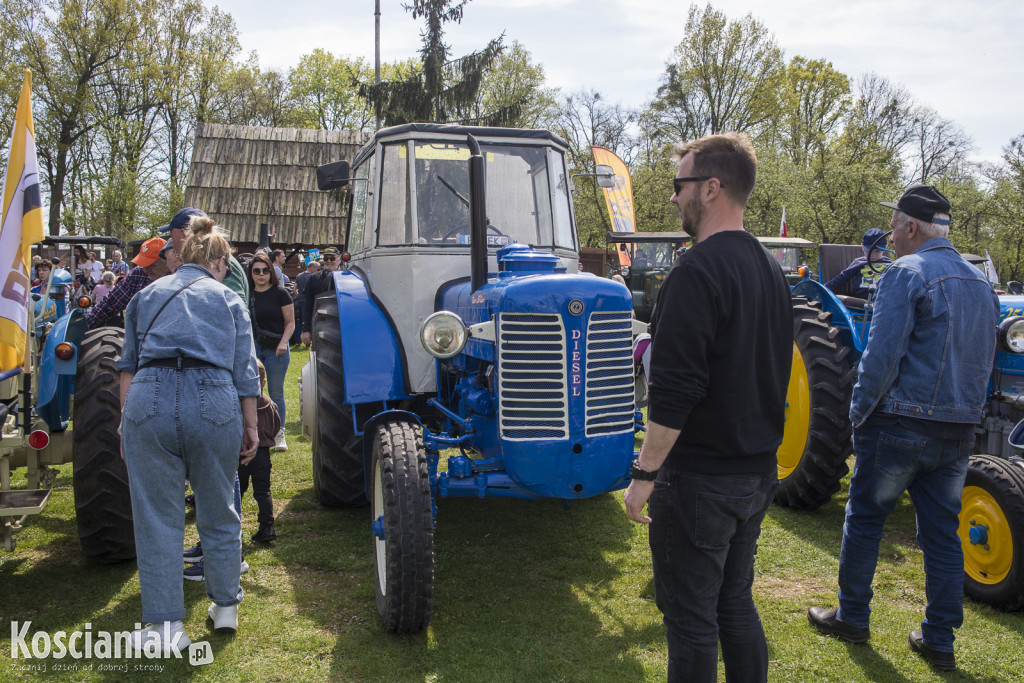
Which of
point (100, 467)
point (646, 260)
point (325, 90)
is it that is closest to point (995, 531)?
point (100, 467)

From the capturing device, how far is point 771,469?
218 centimetres

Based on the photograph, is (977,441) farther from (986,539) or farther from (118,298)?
(118,298)

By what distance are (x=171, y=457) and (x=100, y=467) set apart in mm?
1005

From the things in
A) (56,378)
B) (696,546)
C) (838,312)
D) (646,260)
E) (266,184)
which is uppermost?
(266,184)

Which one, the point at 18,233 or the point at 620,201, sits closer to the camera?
the point at 18,233

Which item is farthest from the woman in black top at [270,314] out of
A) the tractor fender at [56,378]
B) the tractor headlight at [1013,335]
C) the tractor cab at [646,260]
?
the tractor cab at [646,260]

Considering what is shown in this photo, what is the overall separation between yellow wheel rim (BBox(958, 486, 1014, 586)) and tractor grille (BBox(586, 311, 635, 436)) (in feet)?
6.19

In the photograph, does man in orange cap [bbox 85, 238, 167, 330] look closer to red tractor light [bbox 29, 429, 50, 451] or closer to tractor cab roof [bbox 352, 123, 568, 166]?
red tractor light [bbox 29, 429, 50, 451]

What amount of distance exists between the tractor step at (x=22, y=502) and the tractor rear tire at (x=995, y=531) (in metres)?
4.57

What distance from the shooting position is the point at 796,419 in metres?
5.10

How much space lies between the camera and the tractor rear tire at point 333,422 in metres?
4.27

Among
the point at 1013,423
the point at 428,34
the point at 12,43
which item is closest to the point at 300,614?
the point at 1013,423

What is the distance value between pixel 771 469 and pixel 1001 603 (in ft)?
7.55

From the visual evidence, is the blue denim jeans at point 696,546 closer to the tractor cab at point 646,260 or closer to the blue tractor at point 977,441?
the blue tractor at point 977,441
